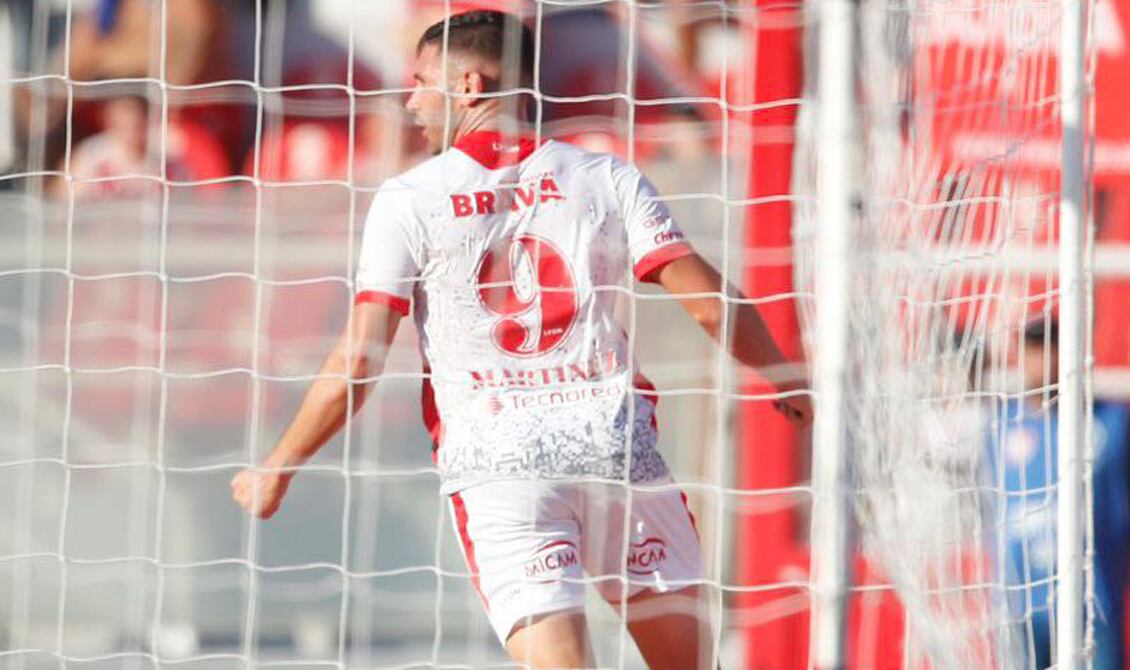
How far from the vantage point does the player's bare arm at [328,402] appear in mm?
3023

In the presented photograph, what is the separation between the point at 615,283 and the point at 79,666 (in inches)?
86.1

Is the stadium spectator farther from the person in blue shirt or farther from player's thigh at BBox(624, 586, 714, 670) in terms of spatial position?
the person in blue shirt

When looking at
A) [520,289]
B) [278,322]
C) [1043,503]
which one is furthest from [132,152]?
[1043,503]

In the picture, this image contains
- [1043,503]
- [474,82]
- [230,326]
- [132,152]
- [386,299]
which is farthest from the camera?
[230,326]

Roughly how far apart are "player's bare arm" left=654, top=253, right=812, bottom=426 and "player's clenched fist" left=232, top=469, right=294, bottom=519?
0.71 meters

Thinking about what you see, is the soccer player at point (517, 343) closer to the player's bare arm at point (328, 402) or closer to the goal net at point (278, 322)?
the player's bare arm at point (328, 402)

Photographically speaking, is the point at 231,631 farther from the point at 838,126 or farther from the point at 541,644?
the point at 838,126

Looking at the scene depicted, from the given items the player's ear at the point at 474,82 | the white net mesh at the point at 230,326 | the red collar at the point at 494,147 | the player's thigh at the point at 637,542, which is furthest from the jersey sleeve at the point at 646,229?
the white net mesh at the point at 230,326

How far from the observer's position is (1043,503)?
3658mm

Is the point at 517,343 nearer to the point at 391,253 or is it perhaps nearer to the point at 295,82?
the point at 391,253

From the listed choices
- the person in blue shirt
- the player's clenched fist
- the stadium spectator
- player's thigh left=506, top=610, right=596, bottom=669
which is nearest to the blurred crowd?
the stadium spectator

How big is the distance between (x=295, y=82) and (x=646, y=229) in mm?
1679

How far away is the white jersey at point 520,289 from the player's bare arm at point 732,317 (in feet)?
0.12

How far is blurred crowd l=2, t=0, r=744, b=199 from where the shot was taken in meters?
4.30
